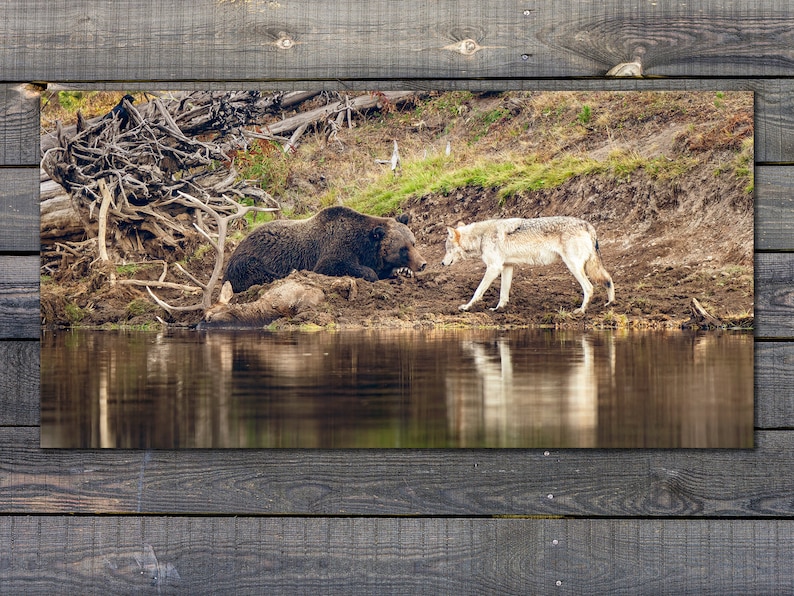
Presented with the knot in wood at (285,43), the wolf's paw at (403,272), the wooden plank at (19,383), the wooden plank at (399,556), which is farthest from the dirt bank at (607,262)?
the wooden plank at (399,556)

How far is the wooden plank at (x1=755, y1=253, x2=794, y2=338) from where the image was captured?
83.2 inches

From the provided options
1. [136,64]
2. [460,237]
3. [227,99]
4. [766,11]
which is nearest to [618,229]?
[460,237]

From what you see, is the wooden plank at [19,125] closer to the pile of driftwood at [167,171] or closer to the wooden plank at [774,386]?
the pile of driftwood at [167,171]

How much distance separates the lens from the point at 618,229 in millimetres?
2146

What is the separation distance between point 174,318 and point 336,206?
1.90 feet

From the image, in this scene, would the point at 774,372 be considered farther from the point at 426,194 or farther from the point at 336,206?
the point at 336,206

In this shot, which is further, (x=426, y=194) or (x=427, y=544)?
(x=426, y=194)

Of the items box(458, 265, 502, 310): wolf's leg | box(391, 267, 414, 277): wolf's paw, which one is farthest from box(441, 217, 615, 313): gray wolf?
box(391, 267, 414, 277): wolf's paw

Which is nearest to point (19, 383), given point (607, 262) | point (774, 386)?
point (607, 262)

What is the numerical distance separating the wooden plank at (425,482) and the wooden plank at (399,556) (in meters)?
0.04

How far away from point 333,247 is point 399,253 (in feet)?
0.65

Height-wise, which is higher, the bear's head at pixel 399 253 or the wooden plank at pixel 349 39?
the wooden plank at pixel 349 39

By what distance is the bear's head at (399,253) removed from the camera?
2189 mm

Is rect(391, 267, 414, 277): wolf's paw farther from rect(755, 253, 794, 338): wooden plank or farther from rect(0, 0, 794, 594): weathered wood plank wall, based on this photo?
rect(755, 253, 794, 338): wooden plank
